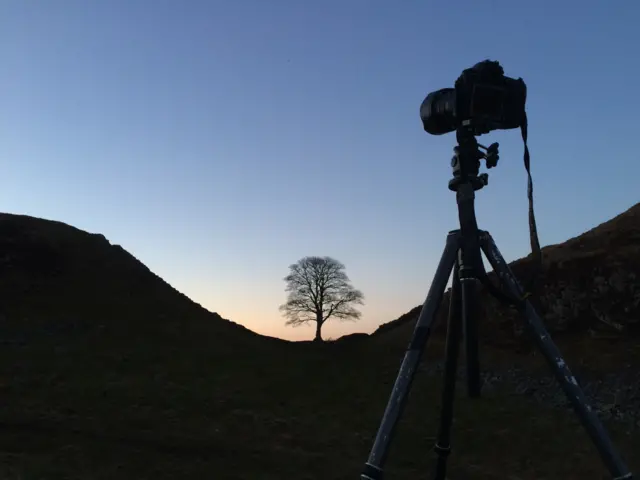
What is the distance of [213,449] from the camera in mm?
12297

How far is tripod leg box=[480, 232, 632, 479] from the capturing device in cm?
336

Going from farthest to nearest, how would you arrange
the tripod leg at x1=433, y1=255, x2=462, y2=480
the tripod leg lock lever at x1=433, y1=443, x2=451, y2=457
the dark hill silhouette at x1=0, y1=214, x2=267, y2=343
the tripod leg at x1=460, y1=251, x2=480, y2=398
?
the dark hill silhouette at x1=0, y1=214, x2=267, y2=343 < the tripod leg lock lever at x1=433, y1=443, x2=451, y2=457 < the tripod leg at x1=433, y1=255, x2=462, y2=480 < the tripod leg at x1=460, y1=251, x2=480, y2=398

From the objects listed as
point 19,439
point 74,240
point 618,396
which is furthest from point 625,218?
point 74,240

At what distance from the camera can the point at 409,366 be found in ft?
11.5

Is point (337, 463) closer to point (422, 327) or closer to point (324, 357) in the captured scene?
point (422, 327)

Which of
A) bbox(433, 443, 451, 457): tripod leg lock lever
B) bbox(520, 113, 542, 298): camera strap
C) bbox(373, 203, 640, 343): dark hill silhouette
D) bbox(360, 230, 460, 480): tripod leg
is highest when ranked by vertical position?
bbox(373, 203, 640, 343): dark hill silhouette

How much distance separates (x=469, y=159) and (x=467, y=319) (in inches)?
42.1

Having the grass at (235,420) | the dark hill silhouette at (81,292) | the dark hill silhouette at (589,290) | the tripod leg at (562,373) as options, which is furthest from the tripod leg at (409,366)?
the dark hill silhouette at (81,292)

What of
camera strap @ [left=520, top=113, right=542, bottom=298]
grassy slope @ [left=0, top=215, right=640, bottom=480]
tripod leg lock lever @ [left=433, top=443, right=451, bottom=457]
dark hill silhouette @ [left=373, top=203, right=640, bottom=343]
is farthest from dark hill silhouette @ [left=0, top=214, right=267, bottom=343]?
camera strap @ [left=520, top=113, right=542, bottom=298]

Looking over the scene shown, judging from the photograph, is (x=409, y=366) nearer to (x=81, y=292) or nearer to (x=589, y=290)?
(x=589, y=290)

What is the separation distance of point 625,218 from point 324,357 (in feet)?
45.7

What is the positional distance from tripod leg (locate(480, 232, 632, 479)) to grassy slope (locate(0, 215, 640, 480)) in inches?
315

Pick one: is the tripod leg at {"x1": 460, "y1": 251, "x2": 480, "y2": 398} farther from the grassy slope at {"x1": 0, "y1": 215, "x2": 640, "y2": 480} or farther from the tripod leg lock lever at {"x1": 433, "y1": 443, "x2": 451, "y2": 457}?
the grassy slope at {"x1": 0, "y1": 215, "x2": 640, "y2": 480}

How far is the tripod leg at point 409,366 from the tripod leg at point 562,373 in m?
0.30
